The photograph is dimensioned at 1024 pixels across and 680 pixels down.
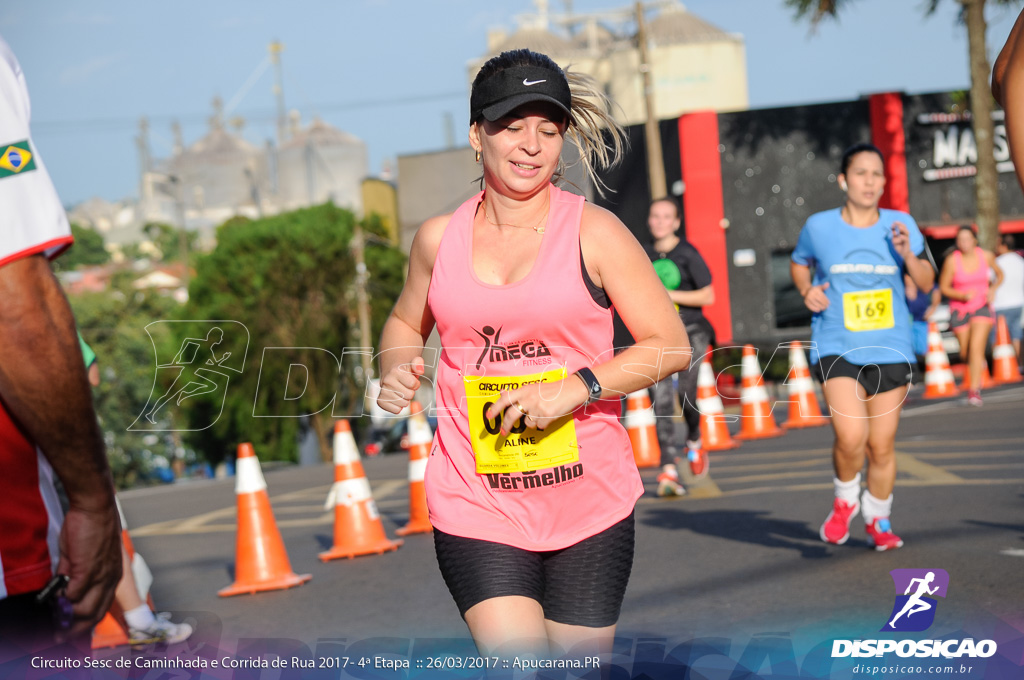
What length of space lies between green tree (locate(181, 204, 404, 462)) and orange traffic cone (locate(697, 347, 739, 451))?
2979 cm

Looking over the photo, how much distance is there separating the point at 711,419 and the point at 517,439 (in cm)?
1032

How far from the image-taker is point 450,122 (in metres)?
99.2

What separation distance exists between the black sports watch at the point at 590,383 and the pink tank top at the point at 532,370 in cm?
4

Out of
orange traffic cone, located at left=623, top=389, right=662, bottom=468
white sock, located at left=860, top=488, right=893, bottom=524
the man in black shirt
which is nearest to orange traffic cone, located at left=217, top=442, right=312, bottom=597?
the man in black shirt

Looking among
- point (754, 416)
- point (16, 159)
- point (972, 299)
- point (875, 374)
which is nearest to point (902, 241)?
point (875, 374)

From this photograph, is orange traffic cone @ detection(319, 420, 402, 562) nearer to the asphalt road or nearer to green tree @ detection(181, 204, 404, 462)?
the asphalt road

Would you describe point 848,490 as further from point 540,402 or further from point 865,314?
point 540,402

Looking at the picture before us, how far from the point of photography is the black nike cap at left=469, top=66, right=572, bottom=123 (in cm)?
325

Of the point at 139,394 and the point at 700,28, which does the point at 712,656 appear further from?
the point at 700,28

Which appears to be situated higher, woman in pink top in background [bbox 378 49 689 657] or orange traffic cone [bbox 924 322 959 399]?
woman in pink top in background [bbox 378 49 689 657]

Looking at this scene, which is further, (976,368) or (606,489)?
(976,368)

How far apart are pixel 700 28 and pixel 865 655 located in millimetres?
76764

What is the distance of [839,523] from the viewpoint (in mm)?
6898

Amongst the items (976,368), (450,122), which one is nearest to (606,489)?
(976,368)
